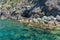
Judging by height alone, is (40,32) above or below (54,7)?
below

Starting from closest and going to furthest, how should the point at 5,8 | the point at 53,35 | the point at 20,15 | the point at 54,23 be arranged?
the point at 53,35 < the point at 54,23 < the point at 20,15 < the point at 5,8

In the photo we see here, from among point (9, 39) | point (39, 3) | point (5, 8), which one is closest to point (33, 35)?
point (9, 39)

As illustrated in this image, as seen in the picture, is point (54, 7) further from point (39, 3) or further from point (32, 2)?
point (32, 2)

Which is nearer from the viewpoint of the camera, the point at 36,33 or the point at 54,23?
the point at 36,33

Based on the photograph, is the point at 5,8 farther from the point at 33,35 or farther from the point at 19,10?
the point at 33,35

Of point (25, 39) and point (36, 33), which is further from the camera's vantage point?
point (36, 33)

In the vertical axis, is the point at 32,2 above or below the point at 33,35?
above

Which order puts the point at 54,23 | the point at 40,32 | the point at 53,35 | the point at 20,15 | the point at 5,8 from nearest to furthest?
the point at 53,35
the point at 40,32
the point at 54,23
the point at 20,15
the point at 5,8

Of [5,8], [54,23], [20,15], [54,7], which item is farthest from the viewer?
[5,8]

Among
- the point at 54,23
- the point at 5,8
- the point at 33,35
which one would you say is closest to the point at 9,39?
the point at 33,35
